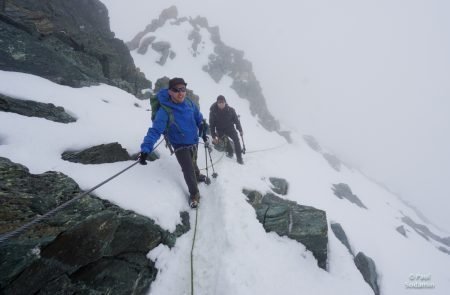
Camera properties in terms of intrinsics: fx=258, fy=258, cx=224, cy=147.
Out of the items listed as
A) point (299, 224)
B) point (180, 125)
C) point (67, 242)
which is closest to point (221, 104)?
point (180, 125)

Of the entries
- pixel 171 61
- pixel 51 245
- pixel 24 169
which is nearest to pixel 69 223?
pixel 51 245

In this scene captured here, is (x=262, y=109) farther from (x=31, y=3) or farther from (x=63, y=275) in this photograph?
(x=63, y=275)

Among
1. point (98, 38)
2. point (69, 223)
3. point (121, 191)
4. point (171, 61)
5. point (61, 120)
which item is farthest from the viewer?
point (171, 61)

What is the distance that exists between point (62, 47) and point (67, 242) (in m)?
13.1

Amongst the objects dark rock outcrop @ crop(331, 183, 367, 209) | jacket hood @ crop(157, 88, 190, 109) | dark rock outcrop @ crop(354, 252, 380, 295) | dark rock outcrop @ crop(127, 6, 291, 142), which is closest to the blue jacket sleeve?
jacket hood @ crop(157, 88, 190, 109)

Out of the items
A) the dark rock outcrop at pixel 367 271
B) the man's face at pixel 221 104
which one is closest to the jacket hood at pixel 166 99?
the man's face at pixel 221 104

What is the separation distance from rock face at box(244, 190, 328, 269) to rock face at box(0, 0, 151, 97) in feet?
33.6

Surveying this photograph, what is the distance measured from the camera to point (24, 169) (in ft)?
15.5

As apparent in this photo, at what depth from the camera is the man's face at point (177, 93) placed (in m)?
6.57

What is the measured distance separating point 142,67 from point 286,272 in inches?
1568

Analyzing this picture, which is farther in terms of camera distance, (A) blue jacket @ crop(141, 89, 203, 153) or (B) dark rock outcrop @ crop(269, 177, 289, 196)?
(B) dark rock outcrop @ crop(269, 177, 289, 196)

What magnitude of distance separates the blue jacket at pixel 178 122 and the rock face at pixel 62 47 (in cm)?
732

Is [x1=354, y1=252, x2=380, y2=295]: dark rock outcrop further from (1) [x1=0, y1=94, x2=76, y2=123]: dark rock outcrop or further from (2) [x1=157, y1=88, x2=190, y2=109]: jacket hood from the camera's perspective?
(1) [x1=0, y1=94, x2=76, y2=123]: dark rock outcrop

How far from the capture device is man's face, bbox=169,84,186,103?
6574mm
